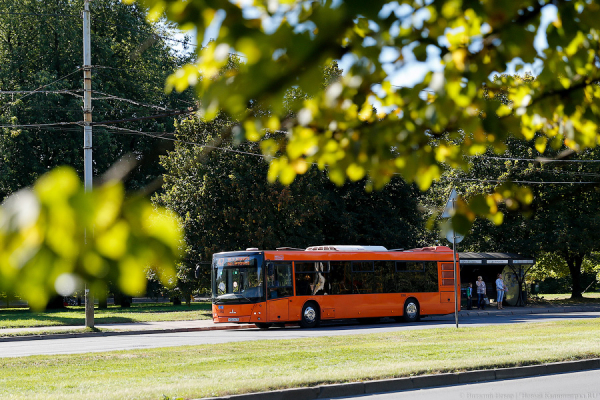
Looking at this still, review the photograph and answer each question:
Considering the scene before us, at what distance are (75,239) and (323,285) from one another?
25.8 m

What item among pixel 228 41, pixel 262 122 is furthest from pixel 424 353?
pixel 228 41

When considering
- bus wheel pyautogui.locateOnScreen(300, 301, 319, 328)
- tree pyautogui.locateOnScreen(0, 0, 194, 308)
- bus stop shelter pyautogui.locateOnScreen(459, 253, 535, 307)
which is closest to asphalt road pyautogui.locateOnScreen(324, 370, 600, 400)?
tree pyautogui.locateOnScreen(0, 0, 194, 308)

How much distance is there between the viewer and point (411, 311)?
29547 millimetres

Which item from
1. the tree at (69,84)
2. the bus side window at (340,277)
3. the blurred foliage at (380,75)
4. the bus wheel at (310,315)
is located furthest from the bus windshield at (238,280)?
the blurred foliage at (380,75)

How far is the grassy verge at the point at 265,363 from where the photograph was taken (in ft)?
31.4

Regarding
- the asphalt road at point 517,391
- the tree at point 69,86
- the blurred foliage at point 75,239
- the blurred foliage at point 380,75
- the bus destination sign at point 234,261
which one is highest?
the tree at point 69,86

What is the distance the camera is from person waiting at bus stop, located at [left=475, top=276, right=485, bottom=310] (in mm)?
37219

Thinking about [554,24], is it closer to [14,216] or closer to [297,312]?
[14,216]

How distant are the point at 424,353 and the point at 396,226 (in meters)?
26.6

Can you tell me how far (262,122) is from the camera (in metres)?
2.57

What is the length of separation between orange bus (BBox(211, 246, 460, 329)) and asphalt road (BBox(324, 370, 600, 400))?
14846mm

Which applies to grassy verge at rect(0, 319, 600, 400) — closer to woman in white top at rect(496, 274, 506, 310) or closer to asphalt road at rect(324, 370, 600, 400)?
asphalt road at rect(324, 370, 600, 400)

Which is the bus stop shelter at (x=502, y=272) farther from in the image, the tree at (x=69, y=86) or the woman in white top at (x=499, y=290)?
the tree at (x=69, y=86)

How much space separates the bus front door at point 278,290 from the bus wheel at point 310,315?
2.57 feet
